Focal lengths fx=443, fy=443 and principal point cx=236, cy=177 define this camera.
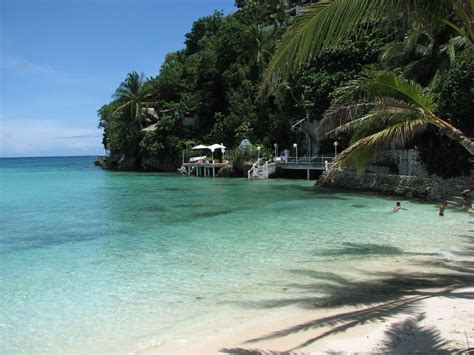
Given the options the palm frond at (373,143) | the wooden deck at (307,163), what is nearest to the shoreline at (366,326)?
the palm frond at (373,143)

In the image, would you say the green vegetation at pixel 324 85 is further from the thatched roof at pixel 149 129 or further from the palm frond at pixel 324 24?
the thatched roof at pixel 149 129

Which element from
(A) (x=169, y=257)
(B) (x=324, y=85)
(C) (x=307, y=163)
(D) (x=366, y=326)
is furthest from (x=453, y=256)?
(C) (x=307, y=163)

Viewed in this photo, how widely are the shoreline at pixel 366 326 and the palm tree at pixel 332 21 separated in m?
3.05

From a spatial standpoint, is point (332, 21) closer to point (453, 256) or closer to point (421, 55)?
point (453, 256)

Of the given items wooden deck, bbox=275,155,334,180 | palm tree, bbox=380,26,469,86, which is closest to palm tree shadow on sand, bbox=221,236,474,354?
palm tree, bbox=380,26,469,86

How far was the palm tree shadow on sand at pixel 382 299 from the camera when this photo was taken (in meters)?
5.17

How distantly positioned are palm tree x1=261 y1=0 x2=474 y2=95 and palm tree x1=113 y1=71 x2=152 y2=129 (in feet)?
165

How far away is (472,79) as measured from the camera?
722 inches

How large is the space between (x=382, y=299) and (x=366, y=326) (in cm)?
144

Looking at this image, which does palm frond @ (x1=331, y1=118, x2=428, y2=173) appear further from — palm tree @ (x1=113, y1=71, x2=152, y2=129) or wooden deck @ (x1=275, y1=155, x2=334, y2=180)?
palm tree @ (x1=113, y1=71, x2=152, y2=129)

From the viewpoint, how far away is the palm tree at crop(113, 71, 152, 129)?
5419cm

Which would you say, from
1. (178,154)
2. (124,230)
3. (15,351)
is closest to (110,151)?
(178,154)

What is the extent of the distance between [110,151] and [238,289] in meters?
59.7

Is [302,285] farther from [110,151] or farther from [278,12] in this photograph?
[110,151]
